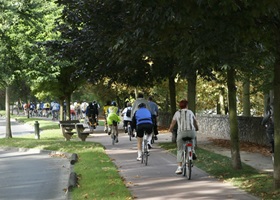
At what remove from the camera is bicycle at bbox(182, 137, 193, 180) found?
449 inches

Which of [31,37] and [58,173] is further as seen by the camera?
[31,37]

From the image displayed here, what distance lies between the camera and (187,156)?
1160cm

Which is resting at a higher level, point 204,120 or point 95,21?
point 95,21

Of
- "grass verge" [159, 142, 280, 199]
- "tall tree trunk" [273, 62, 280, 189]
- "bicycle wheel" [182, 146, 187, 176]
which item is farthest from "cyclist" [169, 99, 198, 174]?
"tall tree trunk" [273, 62, 280, 189]

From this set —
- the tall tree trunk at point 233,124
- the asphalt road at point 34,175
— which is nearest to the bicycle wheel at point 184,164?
the tall tree trunk at point 233,124

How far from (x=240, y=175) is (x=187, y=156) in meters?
1.24

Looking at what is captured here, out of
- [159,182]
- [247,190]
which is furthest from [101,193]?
[247,190]

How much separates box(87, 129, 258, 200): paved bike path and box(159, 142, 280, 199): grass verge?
219 millimetres

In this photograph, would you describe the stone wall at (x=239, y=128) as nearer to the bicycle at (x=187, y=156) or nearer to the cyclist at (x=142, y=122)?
the cyclist at (x=142, y=122)

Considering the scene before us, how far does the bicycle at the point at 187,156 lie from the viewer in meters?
11.4

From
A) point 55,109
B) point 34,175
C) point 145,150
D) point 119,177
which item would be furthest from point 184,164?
point 55,109

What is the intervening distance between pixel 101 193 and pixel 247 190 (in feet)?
8.68

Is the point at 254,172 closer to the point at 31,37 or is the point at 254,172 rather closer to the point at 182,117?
the point at 182,117

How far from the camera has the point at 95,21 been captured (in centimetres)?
1429
